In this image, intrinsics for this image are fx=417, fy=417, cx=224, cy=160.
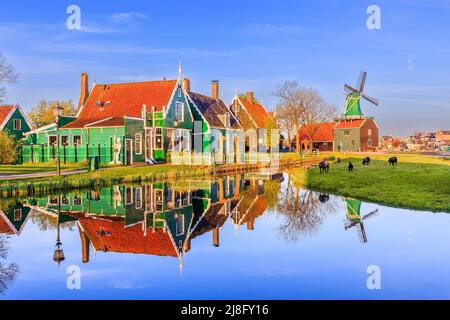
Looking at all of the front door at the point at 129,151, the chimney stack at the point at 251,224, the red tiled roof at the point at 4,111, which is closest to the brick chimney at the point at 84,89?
the red tiled roof at the point at 4,111

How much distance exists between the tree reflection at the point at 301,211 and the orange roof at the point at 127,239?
10.8 feet

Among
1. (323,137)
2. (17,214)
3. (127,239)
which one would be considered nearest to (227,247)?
(127,239)

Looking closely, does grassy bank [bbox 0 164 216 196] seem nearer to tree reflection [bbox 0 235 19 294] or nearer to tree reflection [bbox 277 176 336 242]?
tree reflection [bbox 277 176 336 242]

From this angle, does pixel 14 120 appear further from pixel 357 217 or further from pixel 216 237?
pixel 357 217

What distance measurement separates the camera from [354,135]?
7256cm

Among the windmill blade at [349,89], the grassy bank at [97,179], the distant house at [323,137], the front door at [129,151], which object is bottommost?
the grassy bank at [97,179]

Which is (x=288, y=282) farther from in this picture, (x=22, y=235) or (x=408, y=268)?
(x=22, y=235)

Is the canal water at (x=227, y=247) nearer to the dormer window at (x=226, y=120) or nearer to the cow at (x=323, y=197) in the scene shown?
the cow at (x=323, y=197)

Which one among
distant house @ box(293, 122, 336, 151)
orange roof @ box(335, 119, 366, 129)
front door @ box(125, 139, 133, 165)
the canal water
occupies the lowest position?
the canal water

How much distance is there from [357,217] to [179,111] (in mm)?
25568

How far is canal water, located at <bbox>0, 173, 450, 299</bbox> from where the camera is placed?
23.5 ft

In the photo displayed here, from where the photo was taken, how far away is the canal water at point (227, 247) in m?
7.15

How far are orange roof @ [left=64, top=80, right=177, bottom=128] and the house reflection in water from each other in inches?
543

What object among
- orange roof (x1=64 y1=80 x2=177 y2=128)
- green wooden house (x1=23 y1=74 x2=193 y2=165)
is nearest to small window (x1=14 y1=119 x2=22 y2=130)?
green wooden house (x1=23 y1=74 x2=193 y2=165)
